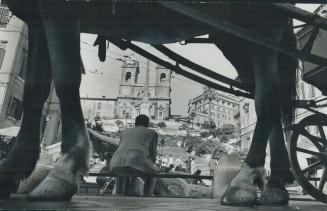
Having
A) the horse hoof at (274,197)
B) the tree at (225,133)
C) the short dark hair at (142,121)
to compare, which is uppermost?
the tree at (225,133)

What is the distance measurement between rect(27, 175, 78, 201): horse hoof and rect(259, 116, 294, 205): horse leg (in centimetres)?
143

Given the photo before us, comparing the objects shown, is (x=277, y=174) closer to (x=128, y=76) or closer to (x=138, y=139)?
(x=138, y=139)

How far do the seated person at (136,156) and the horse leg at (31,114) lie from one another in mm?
3125

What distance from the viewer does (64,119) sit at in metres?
2.12

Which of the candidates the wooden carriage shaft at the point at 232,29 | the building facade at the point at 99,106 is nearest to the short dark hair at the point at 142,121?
the wooden carriage shaft at the point at 232,29

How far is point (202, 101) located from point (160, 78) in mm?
20062

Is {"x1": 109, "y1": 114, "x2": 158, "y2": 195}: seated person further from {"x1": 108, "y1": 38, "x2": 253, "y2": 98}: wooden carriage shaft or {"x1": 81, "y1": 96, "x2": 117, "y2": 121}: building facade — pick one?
{"x1": 81, "y1": 96, "x2": 117, "y2": 121}: building facade

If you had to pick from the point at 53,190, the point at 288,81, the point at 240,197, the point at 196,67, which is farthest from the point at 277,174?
the point at 53,190

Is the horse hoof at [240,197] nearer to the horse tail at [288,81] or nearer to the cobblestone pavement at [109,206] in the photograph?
the cobblestone pavement at [109,206]

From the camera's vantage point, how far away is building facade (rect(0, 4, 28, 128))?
26.3m

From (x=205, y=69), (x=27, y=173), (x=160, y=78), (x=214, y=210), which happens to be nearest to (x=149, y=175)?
(x=205, y=69)

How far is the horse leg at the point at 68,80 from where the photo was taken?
2.00 m

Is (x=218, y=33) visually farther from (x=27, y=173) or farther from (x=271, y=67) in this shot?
(x=27, y=173)

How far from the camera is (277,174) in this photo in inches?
111
